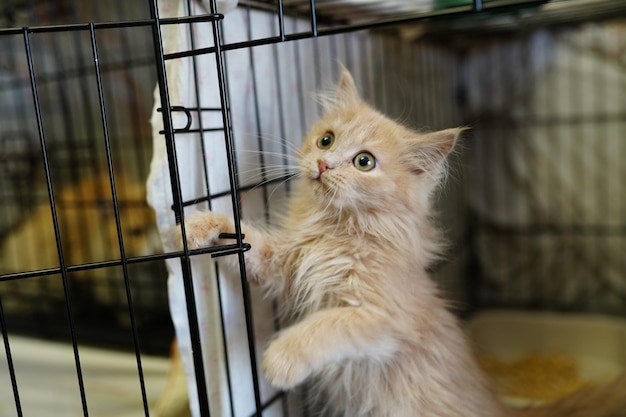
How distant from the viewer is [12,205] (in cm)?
195

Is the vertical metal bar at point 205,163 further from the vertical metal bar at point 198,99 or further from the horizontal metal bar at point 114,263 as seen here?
the horizontal metal bar at point 114,263

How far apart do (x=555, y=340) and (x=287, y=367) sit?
1.43 m

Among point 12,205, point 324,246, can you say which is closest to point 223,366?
point 324,246

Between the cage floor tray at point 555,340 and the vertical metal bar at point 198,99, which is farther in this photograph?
the cage floor tray at point 555,340

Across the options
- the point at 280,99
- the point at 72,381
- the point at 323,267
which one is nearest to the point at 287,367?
the point at 323,267

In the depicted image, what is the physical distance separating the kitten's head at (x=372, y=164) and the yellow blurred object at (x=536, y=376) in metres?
0.72

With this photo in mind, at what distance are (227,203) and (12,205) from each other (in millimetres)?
1343

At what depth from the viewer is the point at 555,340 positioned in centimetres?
185

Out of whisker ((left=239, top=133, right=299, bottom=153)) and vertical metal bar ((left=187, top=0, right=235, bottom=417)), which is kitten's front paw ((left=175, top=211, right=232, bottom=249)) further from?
whisker ((left=239, top=133, right=299, bottom=153))

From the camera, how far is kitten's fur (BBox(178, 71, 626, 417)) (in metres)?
0.89

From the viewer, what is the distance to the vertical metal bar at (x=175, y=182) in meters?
0.78

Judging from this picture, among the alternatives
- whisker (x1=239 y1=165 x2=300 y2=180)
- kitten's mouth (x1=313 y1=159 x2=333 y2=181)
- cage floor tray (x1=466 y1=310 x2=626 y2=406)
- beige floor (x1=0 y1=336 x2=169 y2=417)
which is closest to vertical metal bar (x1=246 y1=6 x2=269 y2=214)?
whisker (x1=239 y1=165 x2=300 y2=180)

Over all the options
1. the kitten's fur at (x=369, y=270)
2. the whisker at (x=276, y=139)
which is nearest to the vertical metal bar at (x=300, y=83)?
the whisker at (x=276, y=139)

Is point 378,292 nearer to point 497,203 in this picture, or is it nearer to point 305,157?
point 305,157
